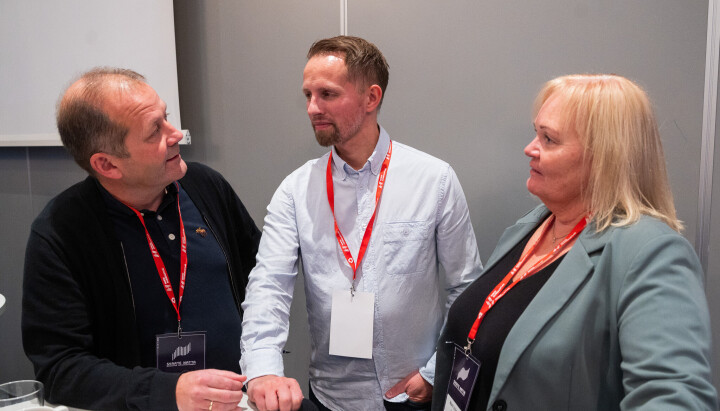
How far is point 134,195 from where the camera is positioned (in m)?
1.68

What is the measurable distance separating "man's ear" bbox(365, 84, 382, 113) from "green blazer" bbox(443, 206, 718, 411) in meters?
0.88

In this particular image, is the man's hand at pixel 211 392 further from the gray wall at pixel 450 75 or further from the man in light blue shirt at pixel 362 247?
the gray wall at pixel 450 75

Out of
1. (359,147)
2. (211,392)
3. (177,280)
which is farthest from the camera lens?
(359,147)

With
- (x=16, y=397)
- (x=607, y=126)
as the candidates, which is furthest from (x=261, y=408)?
(x=607, y=126)

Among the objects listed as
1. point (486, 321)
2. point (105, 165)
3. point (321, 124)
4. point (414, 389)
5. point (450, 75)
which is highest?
point (450, 75)

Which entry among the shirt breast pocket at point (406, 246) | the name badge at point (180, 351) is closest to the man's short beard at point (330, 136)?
the shirt breast pocket at point (406, 246)

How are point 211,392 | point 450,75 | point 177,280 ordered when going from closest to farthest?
point 211,392
point 177,280
point 450,75

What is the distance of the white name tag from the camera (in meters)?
1.66

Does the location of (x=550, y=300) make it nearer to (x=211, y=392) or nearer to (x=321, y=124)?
(x=211, y=392)

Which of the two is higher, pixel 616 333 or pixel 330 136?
pixel 330 136

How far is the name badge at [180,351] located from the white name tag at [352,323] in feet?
1.38

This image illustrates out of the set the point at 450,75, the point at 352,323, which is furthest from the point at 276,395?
the point at 450,75

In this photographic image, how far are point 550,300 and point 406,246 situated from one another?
625 mm

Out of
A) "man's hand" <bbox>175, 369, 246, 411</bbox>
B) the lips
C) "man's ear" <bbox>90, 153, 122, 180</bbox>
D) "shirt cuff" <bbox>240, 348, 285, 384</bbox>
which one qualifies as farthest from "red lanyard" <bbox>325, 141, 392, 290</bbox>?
"man's ear" <bbox>90, 153, 122, 180</bbox>
